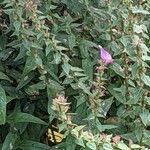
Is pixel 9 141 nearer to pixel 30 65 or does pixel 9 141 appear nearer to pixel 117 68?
pixel 30 65

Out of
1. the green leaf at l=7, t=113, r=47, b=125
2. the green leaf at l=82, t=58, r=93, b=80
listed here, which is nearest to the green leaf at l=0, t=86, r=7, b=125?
the green leaf at l=7, t=113, r=47, b=125

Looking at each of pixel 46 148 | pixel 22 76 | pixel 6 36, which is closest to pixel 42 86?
pixel 22 76

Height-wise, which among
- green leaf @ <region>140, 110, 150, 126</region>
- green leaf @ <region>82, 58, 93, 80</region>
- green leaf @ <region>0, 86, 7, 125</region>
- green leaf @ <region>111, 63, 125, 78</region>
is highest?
green leaf @ <region>111, 63, 125, 78</region>

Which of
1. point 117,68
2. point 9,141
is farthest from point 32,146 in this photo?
point 117,68

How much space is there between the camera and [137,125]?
83.1 inches

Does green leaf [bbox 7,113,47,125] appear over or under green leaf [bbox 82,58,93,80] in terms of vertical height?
under

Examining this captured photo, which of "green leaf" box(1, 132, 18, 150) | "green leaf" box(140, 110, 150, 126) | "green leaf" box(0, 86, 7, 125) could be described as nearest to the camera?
"green leaf" box(140, 110, 150, 126)

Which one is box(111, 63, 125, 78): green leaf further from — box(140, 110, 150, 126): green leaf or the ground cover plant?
box(140, 110, 150, 126): green leaf

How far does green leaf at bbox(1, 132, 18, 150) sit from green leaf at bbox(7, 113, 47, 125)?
0.23ft

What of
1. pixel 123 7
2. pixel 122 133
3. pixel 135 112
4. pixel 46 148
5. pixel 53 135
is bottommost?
pixel 53 135

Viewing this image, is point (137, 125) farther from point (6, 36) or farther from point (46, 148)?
point (6, 36)

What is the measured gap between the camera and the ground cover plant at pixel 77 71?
204cm

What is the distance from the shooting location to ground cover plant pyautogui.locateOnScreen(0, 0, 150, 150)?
204cm

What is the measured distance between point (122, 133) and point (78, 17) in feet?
2.05
